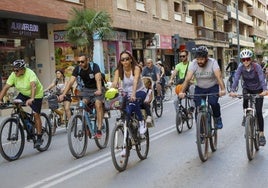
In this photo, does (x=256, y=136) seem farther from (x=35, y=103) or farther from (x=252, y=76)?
(x=35, y=103)

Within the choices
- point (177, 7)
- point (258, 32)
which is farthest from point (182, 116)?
point (258, 32)

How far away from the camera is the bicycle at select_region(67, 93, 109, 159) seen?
8.87 m

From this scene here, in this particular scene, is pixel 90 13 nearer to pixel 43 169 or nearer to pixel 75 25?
pixel 75 25

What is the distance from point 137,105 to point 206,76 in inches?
51.1

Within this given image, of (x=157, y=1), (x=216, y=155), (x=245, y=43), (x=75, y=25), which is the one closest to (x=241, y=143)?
(x=216, y=155)

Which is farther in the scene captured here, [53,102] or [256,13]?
[256,13]

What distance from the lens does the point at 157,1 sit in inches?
1462

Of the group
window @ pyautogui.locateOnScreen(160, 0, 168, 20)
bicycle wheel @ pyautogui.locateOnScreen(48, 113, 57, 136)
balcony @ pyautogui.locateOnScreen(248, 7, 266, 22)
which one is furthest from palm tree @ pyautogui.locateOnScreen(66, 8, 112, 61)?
balcony @ pyautogui.locateOnScreen(248, 7, 266, 22)

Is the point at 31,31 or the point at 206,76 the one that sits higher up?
the point at 31,31

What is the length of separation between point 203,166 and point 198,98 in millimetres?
1361

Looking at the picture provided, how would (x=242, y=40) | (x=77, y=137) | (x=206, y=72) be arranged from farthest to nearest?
(x=242, y=40) < (x=77, y=137) < (x=206, y=72)

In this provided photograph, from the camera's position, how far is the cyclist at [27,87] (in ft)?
31.1

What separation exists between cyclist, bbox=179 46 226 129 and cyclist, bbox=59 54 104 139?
165 centimetres

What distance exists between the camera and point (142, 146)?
29.0ft
